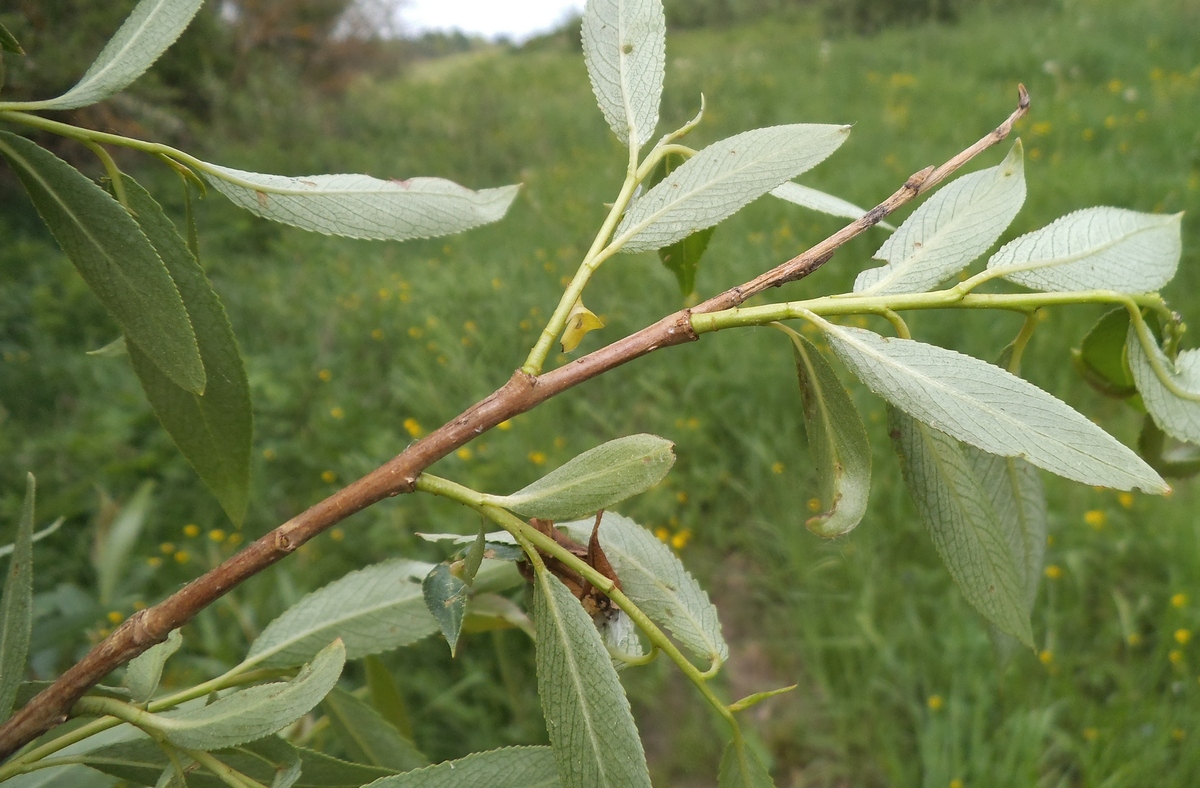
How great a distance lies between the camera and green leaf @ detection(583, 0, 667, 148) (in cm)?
59

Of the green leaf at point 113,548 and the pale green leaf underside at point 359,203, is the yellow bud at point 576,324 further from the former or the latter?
the green leaf at point 113,548

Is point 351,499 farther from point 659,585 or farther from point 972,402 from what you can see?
point 972,402

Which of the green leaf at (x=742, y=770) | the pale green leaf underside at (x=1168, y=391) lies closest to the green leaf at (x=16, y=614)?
the green leaf at (x=742, y=770)

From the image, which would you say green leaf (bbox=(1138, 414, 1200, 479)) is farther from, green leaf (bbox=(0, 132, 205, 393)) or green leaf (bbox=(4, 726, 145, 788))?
green leaf (bbox=(4, 726, 145, 788))

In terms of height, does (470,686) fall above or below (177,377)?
below

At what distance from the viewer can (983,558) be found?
21.1 inches

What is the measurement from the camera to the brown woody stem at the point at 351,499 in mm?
462

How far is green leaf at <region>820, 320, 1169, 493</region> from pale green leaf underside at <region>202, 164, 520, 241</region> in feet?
0.95

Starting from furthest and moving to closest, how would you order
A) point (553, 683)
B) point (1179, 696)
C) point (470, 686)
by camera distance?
point (470, 686) → point (1179, 696) → point (553, 683)

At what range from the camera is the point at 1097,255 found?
50 cm

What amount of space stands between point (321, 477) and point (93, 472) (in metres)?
0.66

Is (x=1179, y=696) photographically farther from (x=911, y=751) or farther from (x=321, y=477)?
(x=321, y=477)

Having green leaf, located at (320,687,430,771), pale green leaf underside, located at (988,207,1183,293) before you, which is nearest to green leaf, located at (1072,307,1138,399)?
pale green leaf underside, located at (988,207,1183,293)

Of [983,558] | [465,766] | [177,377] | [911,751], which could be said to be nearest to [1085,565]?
[911,751]
